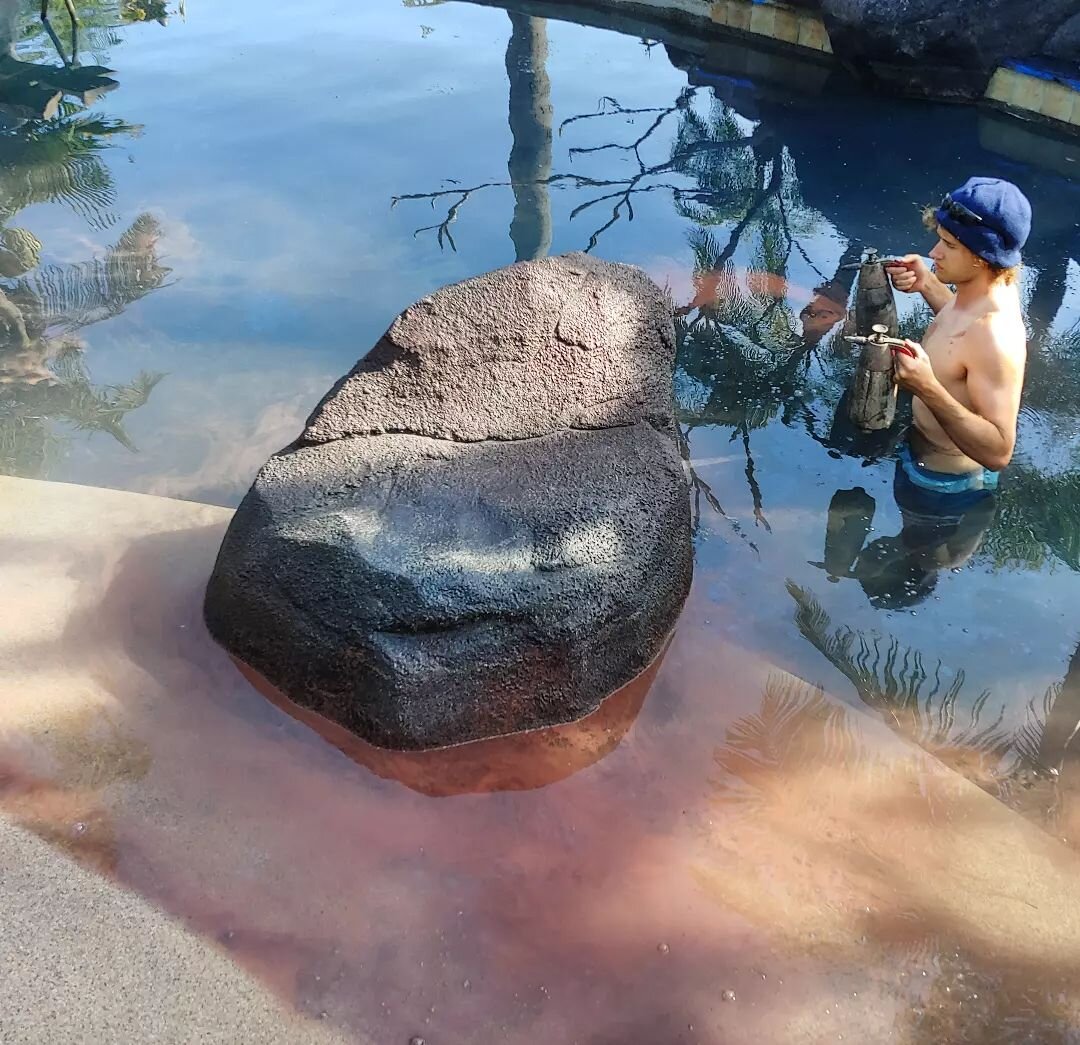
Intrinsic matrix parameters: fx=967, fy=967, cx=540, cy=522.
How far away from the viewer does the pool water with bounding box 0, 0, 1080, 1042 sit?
3.21m

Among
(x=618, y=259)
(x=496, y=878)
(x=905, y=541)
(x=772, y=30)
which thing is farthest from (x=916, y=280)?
(x=772, y=30)

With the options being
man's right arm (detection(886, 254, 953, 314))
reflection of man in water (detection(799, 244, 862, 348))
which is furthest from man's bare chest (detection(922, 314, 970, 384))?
reflection of man in water (detection(799, 244, 862, 348))

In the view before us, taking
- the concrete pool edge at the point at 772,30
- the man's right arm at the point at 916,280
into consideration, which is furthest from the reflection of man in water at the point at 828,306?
the concrete pool edge at the point at 772,30

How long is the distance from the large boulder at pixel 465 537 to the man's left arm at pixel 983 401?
899mm

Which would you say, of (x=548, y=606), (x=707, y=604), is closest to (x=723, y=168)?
(x=707, y=604)

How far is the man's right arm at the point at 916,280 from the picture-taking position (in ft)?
12.8

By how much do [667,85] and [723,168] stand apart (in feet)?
6.19

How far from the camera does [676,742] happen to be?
9.20 feet

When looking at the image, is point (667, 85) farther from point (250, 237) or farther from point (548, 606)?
point (548, 606)

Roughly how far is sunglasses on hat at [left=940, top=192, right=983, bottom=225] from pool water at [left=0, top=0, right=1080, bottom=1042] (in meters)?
1.11

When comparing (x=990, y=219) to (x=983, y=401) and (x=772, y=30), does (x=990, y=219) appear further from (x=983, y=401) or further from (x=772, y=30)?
(x=772, y=30)

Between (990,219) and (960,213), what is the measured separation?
0.10 metres

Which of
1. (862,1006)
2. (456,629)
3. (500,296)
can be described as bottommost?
(862,1006)

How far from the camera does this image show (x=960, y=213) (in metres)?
3.30
